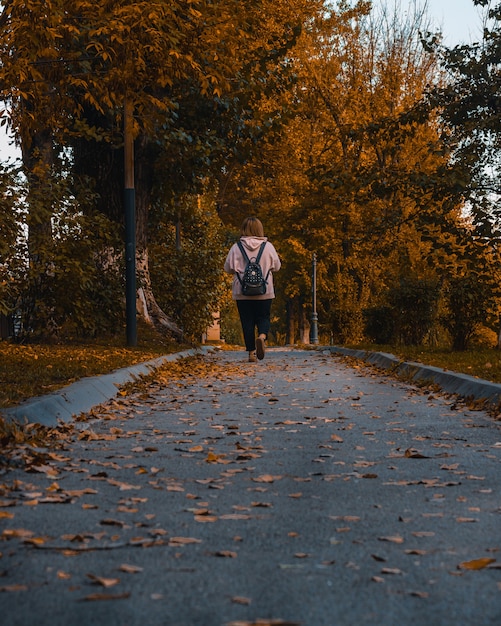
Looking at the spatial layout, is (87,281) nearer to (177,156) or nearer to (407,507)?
(177,156)

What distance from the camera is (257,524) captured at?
4703mm

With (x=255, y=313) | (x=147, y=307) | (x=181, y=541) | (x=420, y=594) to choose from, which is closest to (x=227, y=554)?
(x=181, y=541)

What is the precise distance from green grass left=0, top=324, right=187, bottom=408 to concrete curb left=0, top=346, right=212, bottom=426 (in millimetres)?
169

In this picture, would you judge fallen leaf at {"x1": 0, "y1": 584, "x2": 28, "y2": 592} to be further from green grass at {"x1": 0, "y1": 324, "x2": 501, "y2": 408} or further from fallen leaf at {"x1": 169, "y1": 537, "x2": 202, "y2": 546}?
green grass at {"x1": 0, "y1": 324, "x2": 501, "y2": 408}

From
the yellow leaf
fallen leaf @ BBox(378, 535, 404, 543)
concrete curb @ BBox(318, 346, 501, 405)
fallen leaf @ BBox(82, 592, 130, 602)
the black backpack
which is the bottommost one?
the yellow leaf

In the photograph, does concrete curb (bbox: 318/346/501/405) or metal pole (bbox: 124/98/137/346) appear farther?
metal pole (bbox: 124/98/137/346)

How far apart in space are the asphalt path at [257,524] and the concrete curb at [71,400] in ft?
0.91

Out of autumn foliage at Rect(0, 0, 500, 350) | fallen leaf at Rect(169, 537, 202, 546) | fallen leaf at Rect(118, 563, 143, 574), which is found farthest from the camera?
autumn foliage at Rect(0, 0, 500, 350)

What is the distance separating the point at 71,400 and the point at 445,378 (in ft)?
16.6

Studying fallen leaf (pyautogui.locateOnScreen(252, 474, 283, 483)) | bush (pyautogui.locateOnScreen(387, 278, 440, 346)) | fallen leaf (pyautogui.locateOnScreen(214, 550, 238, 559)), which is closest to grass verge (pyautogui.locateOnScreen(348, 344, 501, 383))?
bush (pyautogui.locateOnScreen(387, 278, 440, 346))

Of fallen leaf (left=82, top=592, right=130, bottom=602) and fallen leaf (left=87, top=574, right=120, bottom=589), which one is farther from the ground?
fallen leaf (left=87, top=574, right=120, bottom=589)

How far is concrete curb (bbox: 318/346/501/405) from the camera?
10172 mm

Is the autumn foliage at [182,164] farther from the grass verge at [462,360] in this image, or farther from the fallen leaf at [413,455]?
the fallen leaf at [413,455]

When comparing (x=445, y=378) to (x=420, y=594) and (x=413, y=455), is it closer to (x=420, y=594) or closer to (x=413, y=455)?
(x=413, y=455)
